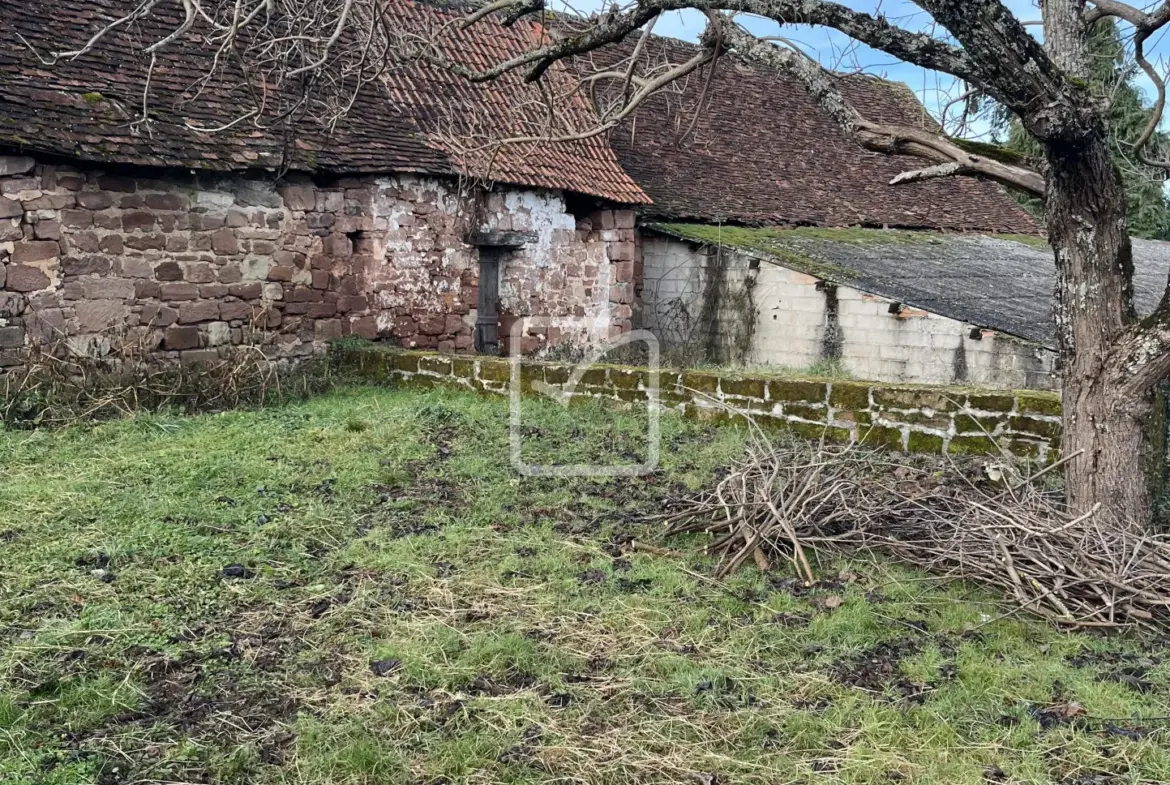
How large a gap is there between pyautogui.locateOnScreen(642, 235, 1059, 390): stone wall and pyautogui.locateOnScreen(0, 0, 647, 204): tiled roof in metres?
2.13

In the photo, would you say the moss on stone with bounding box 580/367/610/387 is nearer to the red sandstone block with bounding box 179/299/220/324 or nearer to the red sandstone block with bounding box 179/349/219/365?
the red sandstone block with bounding box 179/349/219/365

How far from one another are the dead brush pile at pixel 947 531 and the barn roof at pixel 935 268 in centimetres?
678

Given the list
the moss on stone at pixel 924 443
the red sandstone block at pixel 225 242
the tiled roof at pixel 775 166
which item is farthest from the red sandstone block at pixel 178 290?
the moss on stone at pixel 924 443

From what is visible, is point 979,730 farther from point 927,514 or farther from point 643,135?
point 643,135

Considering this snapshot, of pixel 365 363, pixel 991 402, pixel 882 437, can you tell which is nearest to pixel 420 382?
pixel 365 363

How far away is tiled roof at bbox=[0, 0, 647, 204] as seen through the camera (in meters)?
9.55

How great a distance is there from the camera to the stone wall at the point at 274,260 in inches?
376

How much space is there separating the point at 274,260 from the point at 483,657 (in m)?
8.64

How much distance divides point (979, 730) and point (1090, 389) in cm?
253

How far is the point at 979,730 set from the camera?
3.48 m

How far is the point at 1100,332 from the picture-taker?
5.13m

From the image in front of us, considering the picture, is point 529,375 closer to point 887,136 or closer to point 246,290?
point 246,290

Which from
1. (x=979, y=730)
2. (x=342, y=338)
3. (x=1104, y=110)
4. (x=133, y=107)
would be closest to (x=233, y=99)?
(x=133, y=107)

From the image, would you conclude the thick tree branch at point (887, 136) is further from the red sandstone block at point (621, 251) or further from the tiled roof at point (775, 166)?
the tiled roof at point (775, 166)
